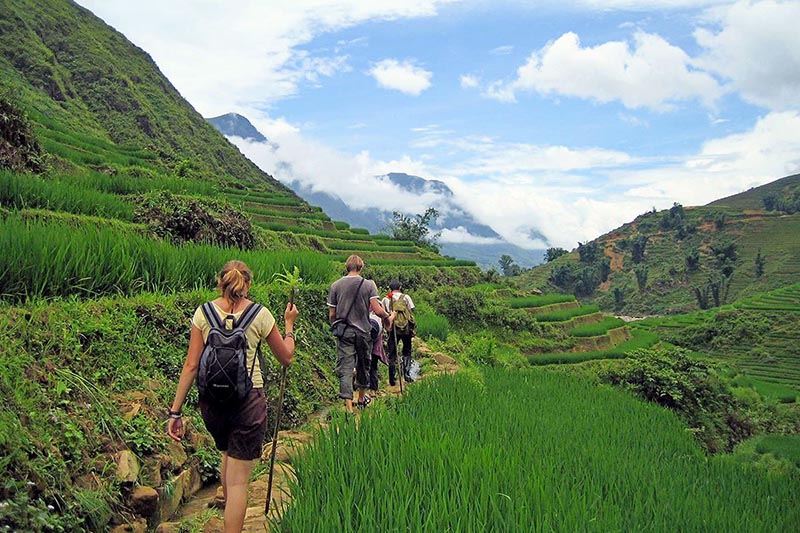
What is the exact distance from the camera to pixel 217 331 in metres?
2.95

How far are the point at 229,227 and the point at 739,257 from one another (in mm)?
86657

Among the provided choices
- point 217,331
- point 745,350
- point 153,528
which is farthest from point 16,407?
point 745,350

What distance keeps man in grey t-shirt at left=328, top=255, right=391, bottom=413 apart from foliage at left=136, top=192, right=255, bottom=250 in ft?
11.6

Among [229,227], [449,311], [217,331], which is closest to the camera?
→ [217,331]

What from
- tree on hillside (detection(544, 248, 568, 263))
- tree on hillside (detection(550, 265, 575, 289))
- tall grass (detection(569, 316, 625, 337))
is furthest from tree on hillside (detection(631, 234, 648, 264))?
tall grass (detection(569, 316, 625, 337))

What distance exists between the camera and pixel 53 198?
7086mm

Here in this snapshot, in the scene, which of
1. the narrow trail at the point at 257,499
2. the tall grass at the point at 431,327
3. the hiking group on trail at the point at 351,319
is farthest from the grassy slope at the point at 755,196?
the narrow trail at the point at 257,499

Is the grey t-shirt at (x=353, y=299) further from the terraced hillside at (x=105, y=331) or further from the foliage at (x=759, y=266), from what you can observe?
the foliage at (x=759, y=266)

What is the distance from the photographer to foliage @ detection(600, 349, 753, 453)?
1385cm

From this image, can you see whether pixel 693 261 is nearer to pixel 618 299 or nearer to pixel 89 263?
pixel 618 299

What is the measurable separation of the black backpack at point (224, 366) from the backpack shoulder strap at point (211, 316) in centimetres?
1

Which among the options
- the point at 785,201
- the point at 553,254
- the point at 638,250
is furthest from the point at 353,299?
the point at 785,201

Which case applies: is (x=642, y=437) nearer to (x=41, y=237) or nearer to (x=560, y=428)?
(x=560, y=428)

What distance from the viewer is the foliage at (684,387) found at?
13.9 m
